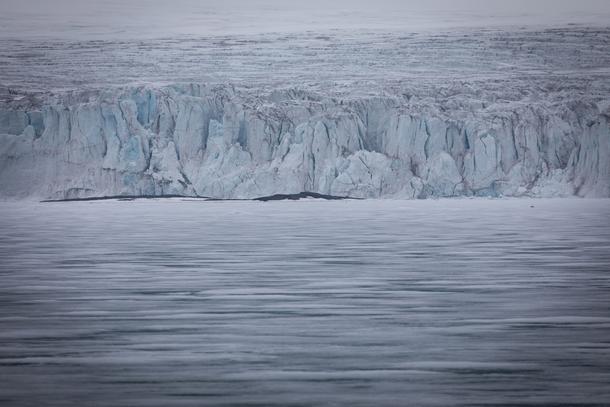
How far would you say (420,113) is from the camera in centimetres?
3228

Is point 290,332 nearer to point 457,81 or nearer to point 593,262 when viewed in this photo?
point 593,262

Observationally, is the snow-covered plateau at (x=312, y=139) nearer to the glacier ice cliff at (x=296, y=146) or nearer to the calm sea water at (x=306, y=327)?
the glacier ice cliff at (x=296, y=146)

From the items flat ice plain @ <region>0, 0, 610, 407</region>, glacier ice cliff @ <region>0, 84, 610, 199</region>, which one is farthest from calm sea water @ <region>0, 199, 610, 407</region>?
glacier ice cliff @ <region>0, 84, 610, 199</region>

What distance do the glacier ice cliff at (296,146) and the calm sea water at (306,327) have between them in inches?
791

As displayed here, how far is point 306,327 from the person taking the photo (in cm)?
466

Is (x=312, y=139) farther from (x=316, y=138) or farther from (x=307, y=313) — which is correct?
(x=307, y=313)

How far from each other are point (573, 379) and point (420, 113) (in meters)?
29.1

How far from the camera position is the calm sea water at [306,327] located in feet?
10.8

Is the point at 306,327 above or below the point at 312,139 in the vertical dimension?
above

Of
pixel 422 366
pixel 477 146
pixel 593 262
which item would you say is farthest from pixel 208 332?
pixel 477 146

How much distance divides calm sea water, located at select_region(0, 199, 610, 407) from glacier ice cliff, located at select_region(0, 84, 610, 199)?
2009 cm

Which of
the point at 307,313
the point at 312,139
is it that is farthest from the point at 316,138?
the point at 307,313

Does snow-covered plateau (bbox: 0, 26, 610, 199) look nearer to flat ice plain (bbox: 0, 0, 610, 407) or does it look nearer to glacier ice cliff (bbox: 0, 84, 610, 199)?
glacier ice cliff (bbox: 0, 84, 610, 199)

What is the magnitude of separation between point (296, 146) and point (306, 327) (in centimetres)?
2637
